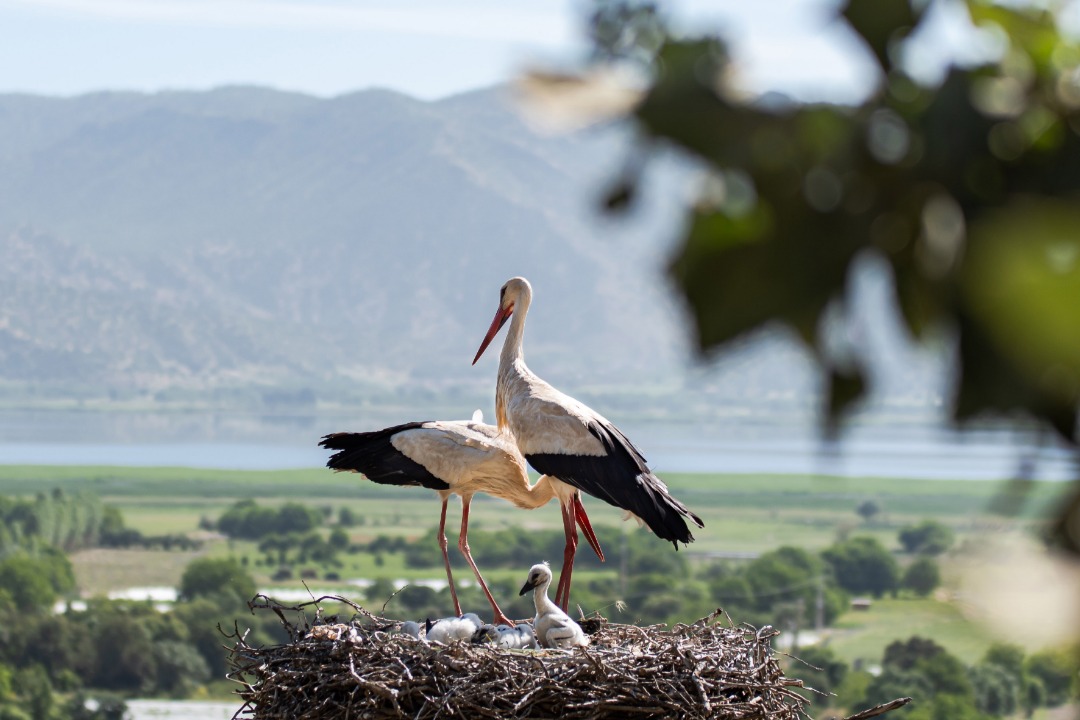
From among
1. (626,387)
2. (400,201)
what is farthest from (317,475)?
(400,201)

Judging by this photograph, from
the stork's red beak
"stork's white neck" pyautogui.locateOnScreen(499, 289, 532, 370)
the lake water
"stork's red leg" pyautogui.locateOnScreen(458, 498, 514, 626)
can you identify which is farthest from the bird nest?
the lake water

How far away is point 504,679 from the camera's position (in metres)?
5.27

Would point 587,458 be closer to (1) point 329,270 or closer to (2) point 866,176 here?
(2) point 866,176

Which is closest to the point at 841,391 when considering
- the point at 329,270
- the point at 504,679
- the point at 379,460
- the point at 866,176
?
the point at 866,176

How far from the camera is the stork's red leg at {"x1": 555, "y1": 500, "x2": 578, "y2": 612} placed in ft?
22.5

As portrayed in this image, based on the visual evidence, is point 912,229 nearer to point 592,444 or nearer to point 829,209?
point 829,209

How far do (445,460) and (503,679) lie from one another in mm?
1649

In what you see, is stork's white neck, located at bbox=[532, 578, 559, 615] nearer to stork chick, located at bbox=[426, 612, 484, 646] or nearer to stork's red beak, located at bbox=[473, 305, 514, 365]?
stork chick, located at bbox=[426, 612, 484, 646]

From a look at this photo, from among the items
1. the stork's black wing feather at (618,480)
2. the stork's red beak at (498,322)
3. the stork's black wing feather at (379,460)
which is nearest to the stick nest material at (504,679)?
the stork's black wing feather at (618,480)

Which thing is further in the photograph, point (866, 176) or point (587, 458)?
point (587, 458)

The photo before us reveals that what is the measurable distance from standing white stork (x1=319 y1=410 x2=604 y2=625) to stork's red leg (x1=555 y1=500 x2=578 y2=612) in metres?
0.07

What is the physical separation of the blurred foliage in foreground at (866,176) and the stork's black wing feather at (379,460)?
6067 millimetres

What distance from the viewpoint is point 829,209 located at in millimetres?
667

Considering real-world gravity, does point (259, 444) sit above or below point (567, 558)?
below
